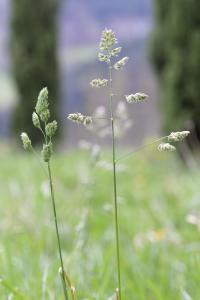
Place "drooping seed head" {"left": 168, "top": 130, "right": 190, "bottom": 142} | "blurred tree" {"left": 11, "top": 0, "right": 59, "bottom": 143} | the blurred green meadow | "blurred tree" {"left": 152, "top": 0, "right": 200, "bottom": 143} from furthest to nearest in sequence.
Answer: "blurred tree" {"left": 11, "top": 0, "right": 59, "bottom": 143} < "blurred tree" {"left": 152, "top": 0, "right": 200, "bottom": 143} < the blurred green meadow < "drooping seed head" {"left": 168, "top": 130, "right": 190, "bottom": 142}

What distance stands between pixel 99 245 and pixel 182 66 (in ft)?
23.4

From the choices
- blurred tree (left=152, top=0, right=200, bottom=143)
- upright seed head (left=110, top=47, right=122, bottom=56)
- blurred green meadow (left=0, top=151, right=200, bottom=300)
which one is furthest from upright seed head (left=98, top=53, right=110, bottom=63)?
blurred tree (left=152, top=0, right=200, bottom=143)

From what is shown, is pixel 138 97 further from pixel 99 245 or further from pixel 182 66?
pixel 182 66

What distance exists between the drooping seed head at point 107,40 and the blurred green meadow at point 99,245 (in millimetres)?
441

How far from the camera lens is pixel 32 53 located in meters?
14.9

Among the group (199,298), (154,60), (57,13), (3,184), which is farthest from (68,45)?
(199,298)

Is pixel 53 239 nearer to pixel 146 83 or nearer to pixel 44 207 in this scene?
pixel 44 207

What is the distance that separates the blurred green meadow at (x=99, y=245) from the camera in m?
1.67

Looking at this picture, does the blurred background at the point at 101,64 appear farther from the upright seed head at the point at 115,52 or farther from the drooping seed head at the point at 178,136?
the drooping seed head at the point at 178,136

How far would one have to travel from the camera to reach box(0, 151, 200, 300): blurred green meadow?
167cm

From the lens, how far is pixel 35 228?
2.80 m

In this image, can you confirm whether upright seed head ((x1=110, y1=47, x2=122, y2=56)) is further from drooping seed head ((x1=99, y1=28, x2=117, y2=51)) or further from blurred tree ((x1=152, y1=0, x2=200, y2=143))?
blurred tree ((x1=152, y1=0, x2=200, y2=143))

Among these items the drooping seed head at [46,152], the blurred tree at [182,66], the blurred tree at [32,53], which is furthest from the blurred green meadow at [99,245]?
the blurred tree at [32,53]

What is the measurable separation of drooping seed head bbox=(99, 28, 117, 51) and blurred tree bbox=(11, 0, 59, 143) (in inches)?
544
